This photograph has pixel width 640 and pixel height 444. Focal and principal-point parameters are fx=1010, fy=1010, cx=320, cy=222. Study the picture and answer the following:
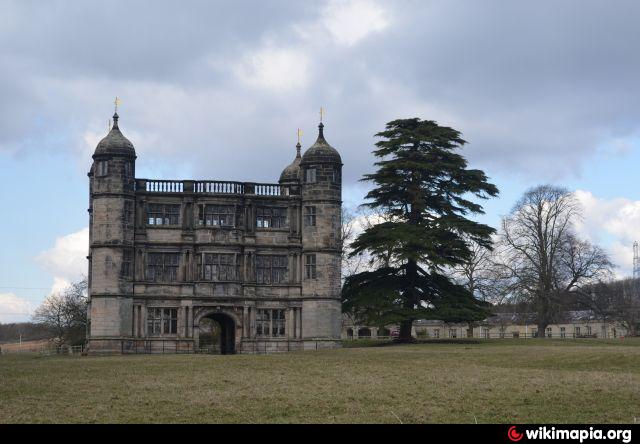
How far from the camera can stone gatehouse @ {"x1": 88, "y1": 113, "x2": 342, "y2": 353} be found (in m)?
54.0

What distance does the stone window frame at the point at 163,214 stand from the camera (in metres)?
55.4

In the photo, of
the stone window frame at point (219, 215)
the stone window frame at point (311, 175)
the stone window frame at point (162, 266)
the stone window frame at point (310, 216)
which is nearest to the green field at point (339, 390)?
the stone window frame at point (162, 266)

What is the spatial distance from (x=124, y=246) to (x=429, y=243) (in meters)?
16.3

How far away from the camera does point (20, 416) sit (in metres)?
20.8

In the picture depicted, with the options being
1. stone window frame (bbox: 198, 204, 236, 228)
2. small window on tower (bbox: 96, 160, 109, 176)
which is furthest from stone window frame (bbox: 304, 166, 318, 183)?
small window on tower (bbox: 96, 160, 109, 176)

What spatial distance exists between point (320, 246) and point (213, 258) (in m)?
5.94

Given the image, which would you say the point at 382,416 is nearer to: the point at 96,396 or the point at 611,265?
the point at 96,396

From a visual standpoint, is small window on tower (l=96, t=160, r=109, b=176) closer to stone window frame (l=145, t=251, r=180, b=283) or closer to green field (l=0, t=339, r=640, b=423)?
stone window frame (l=145, t=251, r=180, b=283)

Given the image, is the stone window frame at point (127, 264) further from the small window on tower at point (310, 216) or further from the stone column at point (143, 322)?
the small window on tower at point (310, 216)

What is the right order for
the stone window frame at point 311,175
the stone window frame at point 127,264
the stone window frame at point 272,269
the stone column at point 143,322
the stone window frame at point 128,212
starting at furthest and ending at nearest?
the stone window frame at point 272,269 → the stone window frame at point 311,175 → the stone column at point 143,322 → the stone window frame at point 128,212 → the stone window frame at point 127,264
